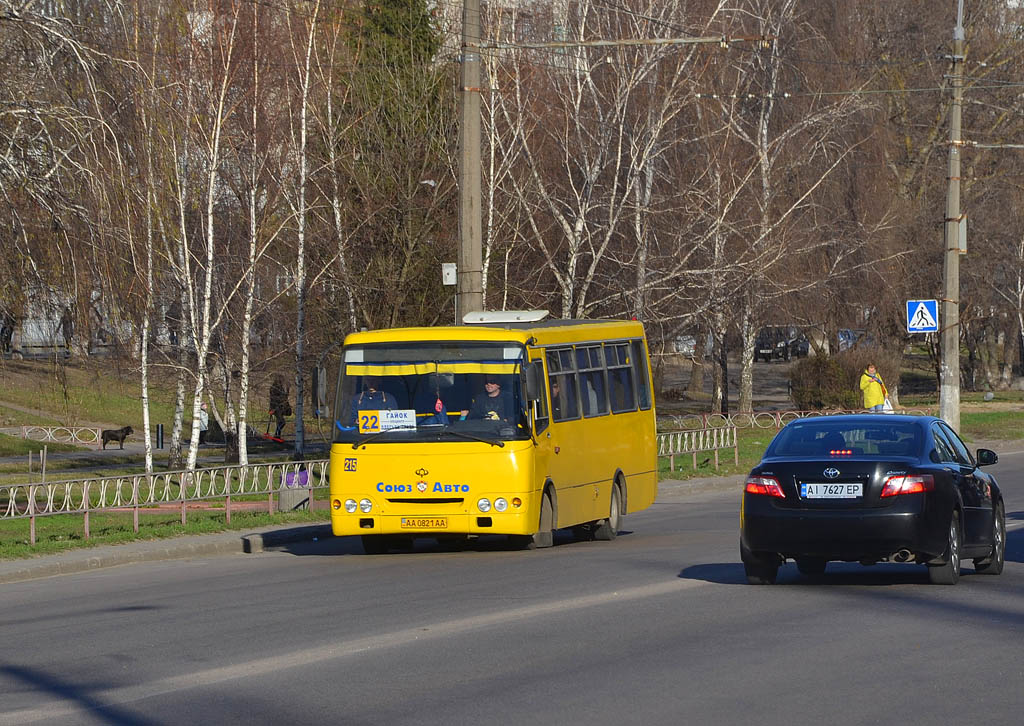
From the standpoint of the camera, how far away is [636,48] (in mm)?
33750

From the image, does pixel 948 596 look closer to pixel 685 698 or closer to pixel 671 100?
pixel 685 698

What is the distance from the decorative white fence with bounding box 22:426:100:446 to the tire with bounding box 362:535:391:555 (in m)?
27.3

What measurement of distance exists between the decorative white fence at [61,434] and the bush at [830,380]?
807 inches

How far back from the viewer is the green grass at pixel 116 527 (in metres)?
19.5

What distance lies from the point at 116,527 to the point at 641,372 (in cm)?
778

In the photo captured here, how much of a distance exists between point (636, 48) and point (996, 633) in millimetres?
24486

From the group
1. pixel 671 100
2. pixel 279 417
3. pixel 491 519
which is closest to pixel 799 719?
pixel 491 519

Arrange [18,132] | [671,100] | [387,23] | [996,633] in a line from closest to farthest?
[996,633]
[18,132]
[671,100]
[387,23]

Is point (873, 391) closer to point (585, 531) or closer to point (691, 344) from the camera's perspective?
point (585, 531)

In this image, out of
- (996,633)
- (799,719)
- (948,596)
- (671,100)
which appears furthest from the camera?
(671,100)

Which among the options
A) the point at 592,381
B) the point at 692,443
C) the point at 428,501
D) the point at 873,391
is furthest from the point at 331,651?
the point at 873,391

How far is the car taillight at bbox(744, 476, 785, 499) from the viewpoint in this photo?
13242 millimetres

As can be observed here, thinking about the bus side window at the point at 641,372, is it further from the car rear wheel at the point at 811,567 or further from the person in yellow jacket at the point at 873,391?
the person in yellow jacket at the point at 873,391

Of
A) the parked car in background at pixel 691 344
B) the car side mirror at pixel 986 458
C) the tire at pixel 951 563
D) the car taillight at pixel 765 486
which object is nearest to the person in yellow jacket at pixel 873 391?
the parked car in background at pixel 691 344
